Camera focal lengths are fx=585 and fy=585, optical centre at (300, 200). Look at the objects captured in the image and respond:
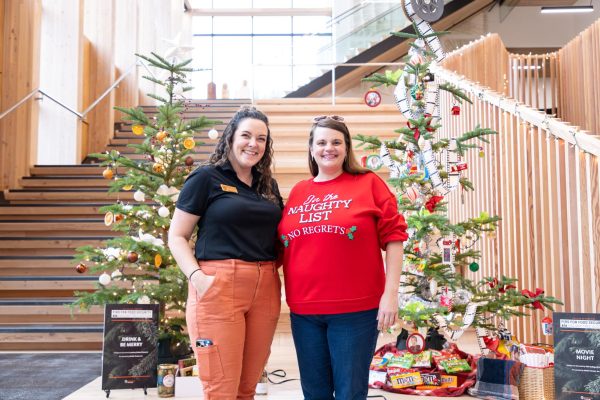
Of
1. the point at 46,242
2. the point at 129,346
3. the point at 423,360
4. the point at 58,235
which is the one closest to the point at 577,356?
the point at 423,360

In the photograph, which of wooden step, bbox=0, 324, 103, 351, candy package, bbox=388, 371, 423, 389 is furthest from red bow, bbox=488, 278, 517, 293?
wooden step, bbox=0, 324, 103, 351

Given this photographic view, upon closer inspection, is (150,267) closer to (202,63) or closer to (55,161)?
(55,161)

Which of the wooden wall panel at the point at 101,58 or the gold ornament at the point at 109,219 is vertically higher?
the wooden wall panel at the point at 101,58

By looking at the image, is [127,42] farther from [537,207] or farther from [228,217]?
[228,217]

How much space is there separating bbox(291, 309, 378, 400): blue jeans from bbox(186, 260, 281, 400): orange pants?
132 mm

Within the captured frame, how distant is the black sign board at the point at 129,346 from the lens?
10.2 feet

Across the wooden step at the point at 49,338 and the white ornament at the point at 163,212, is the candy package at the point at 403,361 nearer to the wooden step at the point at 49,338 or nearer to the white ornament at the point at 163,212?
the white ornament at the point at 163,212

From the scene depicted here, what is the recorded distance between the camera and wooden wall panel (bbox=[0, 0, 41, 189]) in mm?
6727

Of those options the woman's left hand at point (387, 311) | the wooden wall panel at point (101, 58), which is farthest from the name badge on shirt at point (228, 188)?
the wooden wall panel at point (101, 58)

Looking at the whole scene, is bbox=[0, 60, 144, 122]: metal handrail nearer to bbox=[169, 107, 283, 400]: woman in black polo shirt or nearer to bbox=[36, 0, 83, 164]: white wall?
bbox=[36, 0, 83, 164]: white wall

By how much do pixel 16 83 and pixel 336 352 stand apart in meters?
6.22

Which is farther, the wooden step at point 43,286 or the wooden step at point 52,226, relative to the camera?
the wooden step at point 52,226

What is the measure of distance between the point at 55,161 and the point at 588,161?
277 inches

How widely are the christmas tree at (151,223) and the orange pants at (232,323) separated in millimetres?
1417
